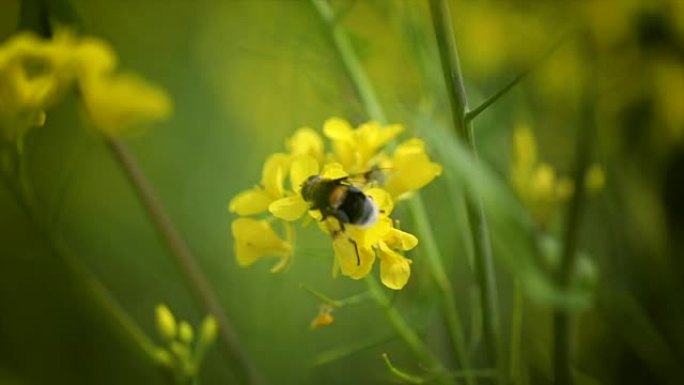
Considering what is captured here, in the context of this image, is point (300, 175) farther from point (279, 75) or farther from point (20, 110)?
point (279, 75)

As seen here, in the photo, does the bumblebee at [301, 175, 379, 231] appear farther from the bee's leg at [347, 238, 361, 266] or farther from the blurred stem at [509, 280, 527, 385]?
the blurred stem at [509, 280, 527, 385]

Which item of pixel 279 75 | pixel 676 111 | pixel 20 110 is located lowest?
pixel 676 111

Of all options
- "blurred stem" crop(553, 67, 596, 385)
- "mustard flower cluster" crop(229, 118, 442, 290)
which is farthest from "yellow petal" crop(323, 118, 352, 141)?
"blurred stem" crop(553, 67, 596, 385)

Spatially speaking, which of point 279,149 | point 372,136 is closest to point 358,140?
point 372,136

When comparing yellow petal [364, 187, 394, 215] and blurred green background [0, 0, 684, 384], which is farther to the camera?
blurred green background [0, 0, 684, 384]

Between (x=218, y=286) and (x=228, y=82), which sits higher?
(x=228, y=82)

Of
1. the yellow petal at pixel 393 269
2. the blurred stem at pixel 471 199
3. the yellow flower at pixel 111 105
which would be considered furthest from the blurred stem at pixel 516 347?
the yellow flower at pixel 111 105

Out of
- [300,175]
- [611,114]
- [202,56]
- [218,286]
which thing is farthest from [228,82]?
[300,175]

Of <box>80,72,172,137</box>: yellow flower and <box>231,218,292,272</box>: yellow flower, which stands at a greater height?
<box>80,72,172,137</box>: yellow flower
